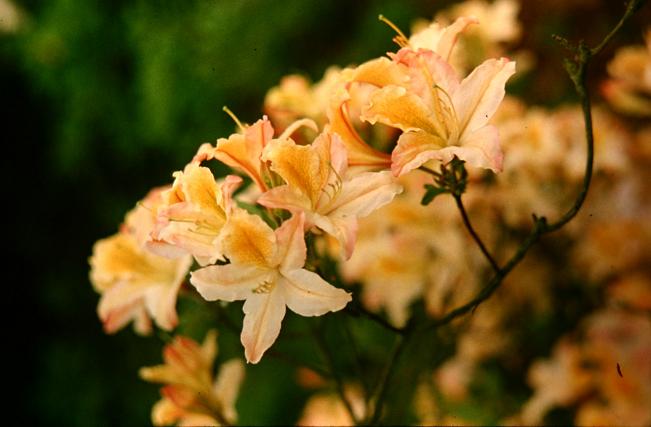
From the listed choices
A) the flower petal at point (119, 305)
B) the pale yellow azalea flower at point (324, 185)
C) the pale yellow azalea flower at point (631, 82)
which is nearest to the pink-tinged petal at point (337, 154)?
the pale yellow azalea flower at point (324, 185)

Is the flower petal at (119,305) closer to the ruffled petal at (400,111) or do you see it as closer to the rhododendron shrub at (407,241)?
the rhododendron shrub at (407,241)

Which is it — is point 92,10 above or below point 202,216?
above

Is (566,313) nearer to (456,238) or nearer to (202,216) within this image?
(456,238)

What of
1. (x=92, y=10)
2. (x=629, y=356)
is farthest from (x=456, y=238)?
(x=92, y=10)

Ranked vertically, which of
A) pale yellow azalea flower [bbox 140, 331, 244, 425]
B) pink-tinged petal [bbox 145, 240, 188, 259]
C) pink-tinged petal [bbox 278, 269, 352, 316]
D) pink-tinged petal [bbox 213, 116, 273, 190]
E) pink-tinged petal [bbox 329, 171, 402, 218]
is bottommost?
pale yellow azalea flower [bbox 140, 331, 244, 425]

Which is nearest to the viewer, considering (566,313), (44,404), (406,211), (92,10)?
(406,211)

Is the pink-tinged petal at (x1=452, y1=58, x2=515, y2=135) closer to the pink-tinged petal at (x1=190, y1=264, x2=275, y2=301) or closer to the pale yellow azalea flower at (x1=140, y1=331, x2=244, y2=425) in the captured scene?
the pink-tinged petal at (x1=190, y1=264, x2=275, y2=301)

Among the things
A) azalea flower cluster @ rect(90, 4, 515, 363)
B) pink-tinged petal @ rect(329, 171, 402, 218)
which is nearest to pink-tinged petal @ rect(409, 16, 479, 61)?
azalea flower cluster @ rect(90, 4, 515, 363)
